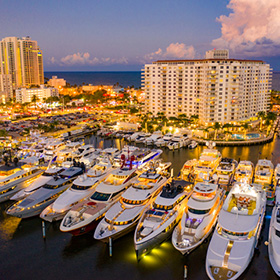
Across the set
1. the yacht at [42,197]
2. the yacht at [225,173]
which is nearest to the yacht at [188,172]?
the yacht at [225,173]

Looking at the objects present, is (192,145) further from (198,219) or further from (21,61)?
(21,61)

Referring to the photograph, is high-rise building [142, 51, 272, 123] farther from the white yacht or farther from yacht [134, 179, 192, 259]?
yacht [134, 179, 192, 259]

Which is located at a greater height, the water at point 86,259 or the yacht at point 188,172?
the yacht at point 188,172

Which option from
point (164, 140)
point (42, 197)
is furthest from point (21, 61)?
point (42, 197)

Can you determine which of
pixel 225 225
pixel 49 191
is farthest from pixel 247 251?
pixel 49 191

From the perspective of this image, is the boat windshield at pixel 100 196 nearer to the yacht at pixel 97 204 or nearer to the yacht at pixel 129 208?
the yacht at pixel 97 204

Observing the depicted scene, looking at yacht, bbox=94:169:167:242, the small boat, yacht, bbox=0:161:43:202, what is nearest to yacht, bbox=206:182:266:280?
yacht, bbox=94:169:167:242
